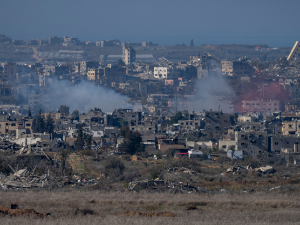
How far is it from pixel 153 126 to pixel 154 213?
2727 centimetres

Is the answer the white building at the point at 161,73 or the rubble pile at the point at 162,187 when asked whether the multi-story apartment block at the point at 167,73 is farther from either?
the rubble pile at the point at 162,187

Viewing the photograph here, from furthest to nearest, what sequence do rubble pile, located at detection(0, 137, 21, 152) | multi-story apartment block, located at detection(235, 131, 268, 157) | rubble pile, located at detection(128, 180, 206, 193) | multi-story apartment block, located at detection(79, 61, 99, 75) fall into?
multi-story apartment block, located at detection(79, 61, 99, 75)
multi-story apartment block, located at detection(235, 131, 268, 157)
rubble pile, located at detection(0, 137, 21, 152)
rubble pile, located at detection(128, 180, 206, 193)

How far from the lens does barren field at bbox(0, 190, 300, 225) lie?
10336 millimetres

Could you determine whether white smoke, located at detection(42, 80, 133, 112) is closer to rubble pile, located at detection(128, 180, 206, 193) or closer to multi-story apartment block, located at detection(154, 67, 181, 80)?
multi-story apartment block, located at detection(154, 67, 181, 80)

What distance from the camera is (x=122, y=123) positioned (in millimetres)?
42156

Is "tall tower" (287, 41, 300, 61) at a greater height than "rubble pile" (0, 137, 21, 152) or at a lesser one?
greater

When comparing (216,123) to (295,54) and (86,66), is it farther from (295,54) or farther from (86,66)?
(295,54)

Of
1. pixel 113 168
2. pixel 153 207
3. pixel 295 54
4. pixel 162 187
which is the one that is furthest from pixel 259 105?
pixel 153 207

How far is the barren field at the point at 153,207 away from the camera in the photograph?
10.3 m

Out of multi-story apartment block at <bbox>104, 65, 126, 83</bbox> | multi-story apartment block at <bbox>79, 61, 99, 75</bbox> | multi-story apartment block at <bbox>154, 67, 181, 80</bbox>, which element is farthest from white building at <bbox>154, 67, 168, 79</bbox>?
multi-story apartment block at <bbox>79, 61, 99, 75</bbox>

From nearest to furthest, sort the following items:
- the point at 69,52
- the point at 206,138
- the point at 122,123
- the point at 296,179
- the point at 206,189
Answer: the point at 206,189, the point at 296,179, the point at 206,138, the point at 122,123, the point at 69,52

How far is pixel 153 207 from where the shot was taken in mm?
12164

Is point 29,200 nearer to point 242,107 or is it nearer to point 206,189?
point 206,189

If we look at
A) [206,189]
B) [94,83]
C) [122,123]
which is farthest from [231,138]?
[94,83]
